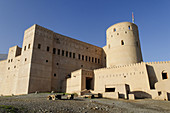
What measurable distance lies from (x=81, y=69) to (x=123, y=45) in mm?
11458

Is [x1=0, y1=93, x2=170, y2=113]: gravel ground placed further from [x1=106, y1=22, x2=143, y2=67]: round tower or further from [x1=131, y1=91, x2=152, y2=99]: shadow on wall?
[x1=106, y1=22, x2=143, y2=67]: round tower

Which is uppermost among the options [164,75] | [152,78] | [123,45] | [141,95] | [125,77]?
[123,45]

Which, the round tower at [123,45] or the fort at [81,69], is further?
the round tower at [123,45]

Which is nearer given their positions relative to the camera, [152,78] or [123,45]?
[152,78]

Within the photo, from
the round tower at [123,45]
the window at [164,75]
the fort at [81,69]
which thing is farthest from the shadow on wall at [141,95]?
the round tower at [123,45]

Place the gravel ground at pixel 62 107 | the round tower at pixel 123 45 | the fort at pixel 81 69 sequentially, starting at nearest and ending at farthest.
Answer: the gravel ground at pixel 62 107, the fort at pixel 81 69, the round tower at pixel 123 45

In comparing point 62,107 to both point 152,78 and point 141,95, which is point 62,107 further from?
point 152,78

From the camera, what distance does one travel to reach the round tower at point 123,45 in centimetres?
2931

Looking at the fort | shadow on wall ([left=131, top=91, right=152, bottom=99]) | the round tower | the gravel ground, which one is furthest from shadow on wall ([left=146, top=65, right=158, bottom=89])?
the gravel ground

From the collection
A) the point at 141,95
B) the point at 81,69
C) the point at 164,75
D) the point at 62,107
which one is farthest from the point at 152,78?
the point at 62,107

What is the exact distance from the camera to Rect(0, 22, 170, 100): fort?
21.0 m

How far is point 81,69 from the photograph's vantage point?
25016 millimetres

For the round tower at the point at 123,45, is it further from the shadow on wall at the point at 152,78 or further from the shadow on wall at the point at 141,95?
the shadow on wall at the point at 141,95

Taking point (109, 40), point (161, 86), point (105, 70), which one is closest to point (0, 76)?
point (105, 70)
